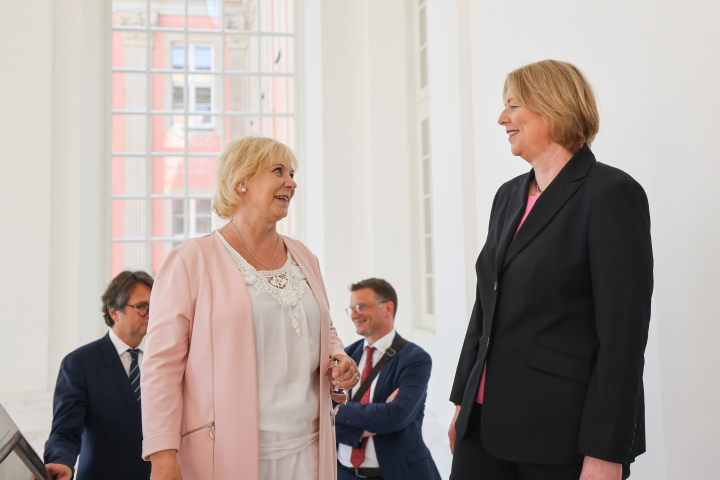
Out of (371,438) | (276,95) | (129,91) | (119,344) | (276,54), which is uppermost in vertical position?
(276,54)

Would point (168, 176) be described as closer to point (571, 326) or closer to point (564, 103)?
point (564, 103)

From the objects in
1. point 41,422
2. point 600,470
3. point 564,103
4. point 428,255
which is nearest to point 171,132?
point 428,255

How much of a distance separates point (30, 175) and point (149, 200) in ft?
3.78

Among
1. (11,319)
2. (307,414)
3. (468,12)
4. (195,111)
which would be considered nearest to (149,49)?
(195,111)

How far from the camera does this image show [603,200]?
1.59 meters

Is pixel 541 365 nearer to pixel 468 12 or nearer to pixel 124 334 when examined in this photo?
pixel 124 334

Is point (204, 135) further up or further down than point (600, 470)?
further up

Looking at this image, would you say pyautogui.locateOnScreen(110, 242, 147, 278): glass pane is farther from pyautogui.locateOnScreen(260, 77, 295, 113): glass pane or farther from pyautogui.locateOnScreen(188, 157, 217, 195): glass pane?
pyautogui.locateOnScreen(260, 77, 295, 113): glass pane

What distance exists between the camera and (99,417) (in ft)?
7.81

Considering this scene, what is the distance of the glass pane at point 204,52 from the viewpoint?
703 cm

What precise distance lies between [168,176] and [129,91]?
961 millimetres

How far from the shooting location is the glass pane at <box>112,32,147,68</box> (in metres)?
6.80

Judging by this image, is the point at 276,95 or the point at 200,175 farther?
the point at 276,95

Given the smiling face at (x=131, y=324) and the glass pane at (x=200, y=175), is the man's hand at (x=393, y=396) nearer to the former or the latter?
the smiling face at (x=131, y=324)
